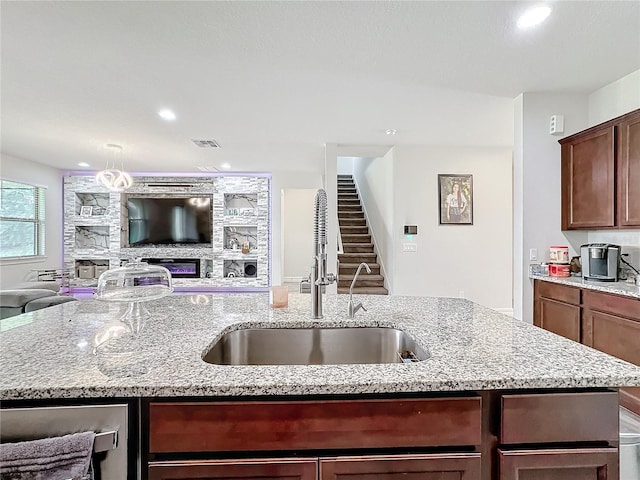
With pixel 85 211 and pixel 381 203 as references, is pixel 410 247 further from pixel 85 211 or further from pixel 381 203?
pixel 85 211

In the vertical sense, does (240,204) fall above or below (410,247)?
above

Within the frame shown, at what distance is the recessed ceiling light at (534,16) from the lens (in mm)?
2109

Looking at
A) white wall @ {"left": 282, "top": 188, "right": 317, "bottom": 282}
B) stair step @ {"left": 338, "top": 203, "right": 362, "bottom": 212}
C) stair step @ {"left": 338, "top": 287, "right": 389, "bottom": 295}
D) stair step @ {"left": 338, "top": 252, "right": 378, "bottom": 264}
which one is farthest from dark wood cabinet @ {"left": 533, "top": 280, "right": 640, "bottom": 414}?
white wall @ {"left": 282, "top": 188, "right": 317, "bottom": 282}

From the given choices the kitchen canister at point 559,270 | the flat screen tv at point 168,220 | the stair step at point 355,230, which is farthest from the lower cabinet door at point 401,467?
the flat screen tv at point 168,220

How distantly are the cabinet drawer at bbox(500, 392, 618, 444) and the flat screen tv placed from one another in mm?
7664

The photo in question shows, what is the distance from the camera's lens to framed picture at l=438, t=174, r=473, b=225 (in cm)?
536

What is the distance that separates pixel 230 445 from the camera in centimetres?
88

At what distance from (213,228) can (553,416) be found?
7.63m

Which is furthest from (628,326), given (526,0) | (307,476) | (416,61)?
(307,476)

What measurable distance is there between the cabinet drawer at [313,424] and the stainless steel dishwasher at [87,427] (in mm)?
69

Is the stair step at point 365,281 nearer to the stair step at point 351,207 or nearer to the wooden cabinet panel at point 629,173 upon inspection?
A: the stair step at point 351,207

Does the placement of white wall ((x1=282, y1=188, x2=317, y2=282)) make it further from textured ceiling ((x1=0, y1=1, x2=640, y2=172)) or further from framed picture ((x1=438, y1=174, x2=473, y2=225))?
textured ceiling ((x1=0, y1=1, x2=640, y2=172))

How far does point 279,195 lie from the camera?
25.5 feet

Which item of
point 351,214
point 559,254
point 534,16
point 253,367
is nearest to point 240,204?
point 351,214
